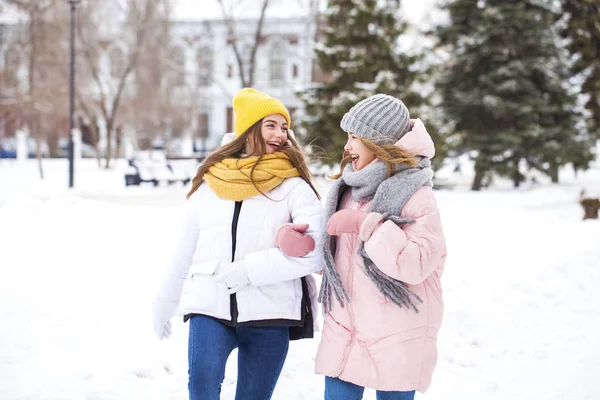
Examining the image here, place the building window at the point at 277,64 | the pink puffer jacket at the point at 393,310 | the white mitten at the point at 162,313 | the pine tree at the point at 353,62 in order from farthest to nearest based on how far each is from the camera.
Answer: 1. the building window at the point at 277,64
2. the pine tree at the point at 353,62
3. the white mitten at the point at 162,313
4. the pink puffer jacket at the point at 393,310

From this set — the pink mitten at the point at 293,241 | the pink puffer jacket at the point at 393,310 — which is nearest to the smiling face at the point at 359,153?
the pink puffer jacket at the point at 393,310

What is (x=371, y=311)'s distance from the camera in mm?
2598

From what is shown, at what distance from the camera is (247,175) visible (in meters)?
2.73

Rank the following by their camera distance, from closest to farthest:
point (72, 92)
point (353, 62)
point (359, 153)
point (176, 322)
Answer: point (359, 153), point (176, 322), point (353, 62), point (72, 92)

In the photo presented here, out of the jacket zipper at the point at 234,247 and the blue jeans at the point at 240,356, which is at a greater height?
the jacket zipper at the point at 234,247

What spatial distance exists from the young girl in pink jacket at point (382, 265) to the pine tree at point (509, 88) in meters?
17.6

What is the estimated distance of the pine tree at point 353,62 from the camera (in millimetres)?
18391

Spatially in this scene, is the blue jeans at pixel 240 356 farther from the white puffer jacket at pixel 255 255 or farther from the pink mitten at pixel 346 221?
the pink mitten at pixel 346 221

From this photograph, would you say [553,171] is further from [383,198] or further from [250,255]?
[250,255]

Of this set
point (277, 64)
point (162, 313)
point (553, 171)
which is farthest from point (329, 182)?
point (277, 64)

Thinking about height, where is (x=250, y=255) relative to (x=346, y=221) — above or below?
below

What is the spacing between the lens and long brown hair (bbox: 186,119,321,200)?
9.40 ft

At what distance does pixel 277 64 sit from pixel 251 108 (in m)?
45.3

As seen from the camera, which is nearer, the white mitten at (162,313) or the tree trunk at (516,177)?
the white mitten at (162,313)
